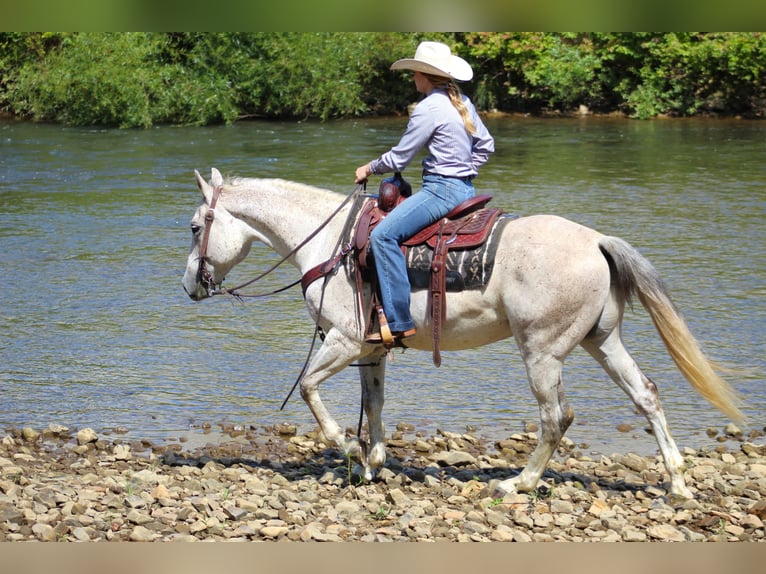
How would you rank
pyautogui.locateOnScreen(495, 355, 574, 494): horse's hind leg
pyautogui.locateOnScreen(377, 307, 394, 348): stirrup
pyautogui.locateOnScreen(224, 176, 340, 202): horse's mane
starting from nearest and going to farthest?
pyautogui.locateOnScreen(495, 355, 574, 494): horse's hind leg
pyautogui.locateOnScreen(377, 307, 394, 348): stirrup
pyautogui.locateOnScreen(224, 176, 340, 202): horse's mane

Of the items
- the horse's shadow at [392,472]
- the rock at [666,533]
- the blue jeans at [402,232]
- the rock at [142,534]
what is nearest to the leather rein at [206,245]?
the blue jeans at [402,232]

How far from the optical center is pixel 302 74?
1273 inches

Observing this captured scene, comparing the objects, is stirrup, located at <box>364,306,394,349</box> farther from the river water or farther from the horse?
the river water

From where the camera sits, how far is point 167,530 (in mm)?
5734

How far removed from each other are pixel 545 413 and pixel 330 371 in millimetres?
1383

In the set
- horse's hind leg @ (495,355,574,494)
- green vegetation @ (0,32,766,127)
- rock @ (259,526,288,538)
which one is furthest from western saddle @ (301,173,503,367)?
green vegetation @ (0,32,766,127)

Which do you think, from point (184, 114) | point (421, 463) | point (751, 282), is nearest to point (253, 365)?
point (421, 463)

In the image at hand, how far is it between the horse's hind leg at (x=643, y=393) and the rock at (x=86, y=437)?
12.5 ft

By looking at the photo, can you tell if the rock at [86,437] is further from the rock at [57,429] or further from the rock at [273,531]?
the rock at [273,531]

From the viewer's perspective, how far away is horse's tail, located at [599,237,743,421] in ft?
20.3

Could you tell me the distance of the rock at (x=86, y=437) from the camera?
26.0 ft

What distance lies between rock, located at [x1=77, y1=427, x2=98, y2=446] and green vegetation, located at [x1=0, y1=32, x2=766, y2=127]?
79.8 feet
